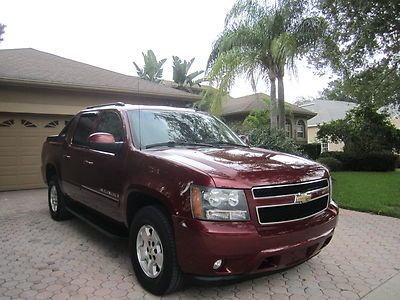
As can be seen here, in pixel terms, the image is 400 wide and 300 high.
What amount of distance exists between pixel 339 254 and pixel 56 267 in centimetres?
373

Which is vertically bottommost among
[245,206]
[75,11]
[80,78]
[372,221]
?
[372,221]

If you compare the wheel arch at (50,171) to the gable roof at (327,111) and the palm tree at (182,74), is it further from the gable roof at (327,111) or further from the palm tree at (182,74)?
the gable roof at (327,111)

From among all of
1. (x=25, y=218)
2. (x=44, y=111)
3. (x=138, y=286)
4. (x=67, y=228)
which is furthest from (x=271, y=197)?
(x=44, y=111)

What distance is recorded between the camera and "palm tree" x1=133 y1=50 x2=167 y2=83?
3067 centimetres

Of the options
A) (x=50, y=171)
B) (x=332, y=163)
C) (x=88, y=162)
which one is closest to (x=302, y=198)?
(x=88, y=162)

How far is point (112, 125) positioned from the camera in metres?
4.99

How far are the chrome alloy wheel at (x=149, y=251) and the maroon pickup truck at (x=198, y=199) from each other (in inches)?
0.4

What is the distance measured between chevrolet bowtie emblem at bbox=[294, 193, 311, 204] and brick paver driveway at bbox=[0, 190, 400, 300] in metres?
1.03

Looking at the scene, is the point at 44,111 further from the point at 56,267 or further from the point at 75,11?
the point at 56,267

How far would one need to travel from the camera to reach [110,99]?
507 inches

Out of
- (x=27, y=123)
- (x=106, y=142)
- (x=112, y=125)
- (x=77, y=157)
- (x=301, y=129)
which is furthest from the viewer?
(x=301, y=129)

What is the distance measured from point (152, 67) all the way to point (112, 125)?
87.2 feet

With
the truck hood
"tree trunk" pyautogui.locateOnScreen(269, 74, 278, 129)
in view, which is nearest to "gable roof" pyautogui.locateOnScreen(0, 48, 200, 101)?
"tree trunk" pyautogui.locateOnScreen(269, 74, 278, 129)

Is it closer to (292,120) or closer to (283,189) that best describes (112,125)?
(283,189)
